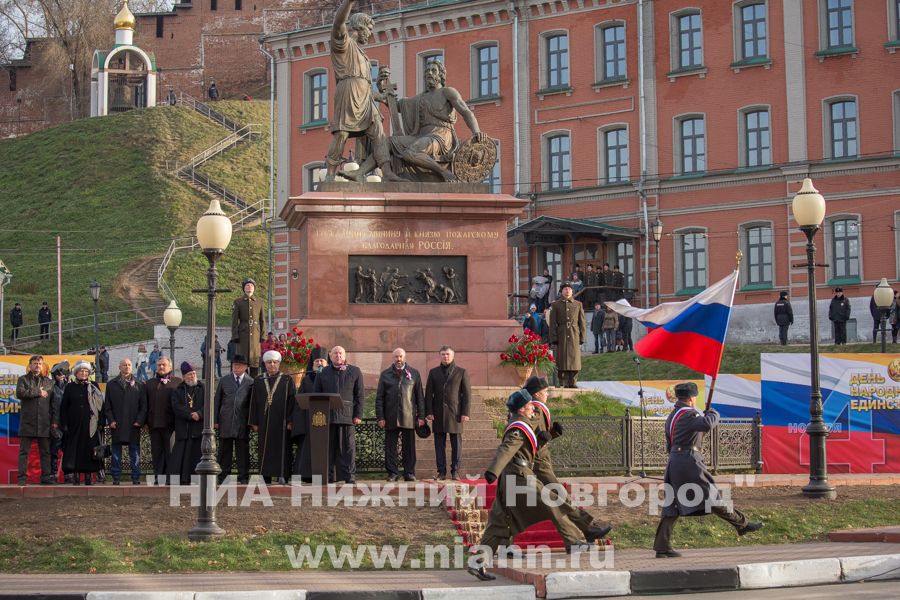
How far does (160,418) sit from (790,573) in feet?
30.5

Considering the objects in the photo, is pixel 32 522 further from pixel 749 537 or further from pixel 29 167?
pixel 29 167

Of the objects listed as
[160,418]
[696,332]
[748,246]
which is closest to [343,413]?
[160,418]

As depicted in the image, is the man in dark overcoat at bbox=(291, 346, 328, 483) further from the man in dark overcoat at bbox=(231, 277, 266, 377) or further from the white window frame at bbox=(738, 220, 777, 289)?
the white window frame at bbox=(738, 220, 777, 289)

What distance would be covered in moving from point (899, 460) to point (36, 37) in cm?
9506

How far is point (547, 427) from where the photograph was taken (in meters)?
14.7

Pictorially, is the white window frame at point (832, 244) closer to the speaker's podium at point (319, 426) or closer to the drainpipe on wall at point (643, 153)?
the drainpipe on wall at point (643, 153)

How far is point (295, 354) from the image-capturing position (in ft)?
72.4

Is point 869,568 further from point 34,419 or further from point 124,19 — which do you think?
point 124,19

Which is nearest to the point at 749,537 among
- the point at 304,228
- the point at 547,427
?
the point at 547,427

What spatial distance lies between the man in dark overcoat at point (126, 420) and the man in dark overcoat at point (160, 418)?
13cm

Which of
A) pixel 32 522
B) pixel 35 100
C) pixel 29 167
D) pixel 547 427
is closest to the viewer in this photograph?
pixel 547 427

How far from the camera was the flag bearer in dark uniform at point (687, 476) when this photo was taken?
588 inches

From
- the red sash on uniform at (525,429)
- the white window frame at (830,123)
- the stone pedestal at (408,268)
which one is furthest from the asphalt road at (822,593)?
the white window frame at (830,123)

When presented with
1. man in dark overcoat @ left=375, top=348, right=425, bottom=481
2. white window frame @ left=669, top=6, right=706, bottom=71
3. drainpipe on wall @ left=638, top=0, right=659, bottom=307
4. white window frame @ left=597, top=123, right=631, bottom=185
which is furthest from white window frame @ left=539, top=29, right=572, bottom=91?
man in dark overcoat @ left=375, top=348, right=425, bottom=481
